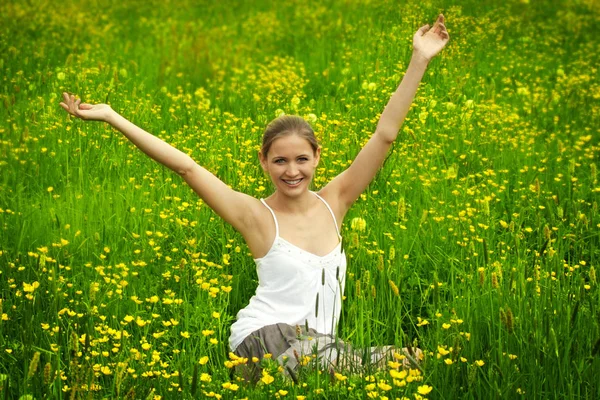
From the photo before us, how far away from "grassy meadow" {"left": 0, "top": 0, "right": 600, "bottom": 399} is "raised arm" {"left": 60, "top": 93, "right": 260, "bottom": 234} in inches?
13.2

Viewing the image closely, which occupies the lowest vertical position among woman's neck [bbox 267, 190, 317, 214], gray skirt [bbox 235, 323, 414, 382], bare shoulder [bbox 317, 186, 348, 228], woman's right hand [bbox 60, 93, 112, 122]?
gray skirt [bbox 235, 323, 414, 382]

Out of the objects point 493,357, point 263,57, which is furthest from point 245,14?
point 493,357

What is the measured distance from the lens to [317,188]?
5.01 metres

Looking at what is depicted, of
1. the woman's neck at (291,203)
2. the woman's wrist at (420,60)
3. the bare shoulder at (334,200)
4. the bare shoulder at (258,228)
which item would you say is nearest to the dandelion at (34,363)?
the bare shoulder at (258,228)

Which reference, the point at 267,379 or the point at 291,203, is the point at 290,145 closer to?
the point at 291,203

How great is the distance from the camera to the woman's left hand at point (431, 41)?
11.7 feet

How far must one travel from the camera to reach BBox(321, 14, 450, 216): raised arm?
3553 millimetres

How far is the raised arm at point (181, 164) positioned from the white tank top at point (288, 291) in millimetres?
148

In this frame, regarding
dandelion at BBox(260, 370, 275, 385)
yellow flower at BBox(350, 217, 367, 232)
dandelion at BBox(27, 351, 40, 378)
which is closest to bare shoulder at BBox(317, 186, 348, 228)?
yellow flower at BBox(350, 217, 367, 232)

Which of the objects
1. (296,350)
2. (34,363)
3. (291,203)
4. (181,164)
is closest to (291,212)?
(291,203)

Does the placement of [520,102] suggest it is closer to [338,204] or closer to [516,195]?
[516,195]

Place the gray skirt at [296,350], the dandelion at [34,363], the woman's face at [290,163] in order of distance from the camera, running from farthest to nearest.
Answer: the woman's face at [290,163]
the gray skirt at [296,350]
the dandelion at [34,363]

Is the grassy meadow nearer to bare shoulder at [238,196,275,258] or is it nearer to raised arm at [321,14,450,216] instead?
bare shoulder at [238,196,275,258]

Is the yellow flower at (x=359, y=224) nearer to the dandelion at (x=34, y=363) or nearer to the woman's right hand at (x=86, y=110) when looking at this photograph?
the woman's right hand at (x=86, y=110)
